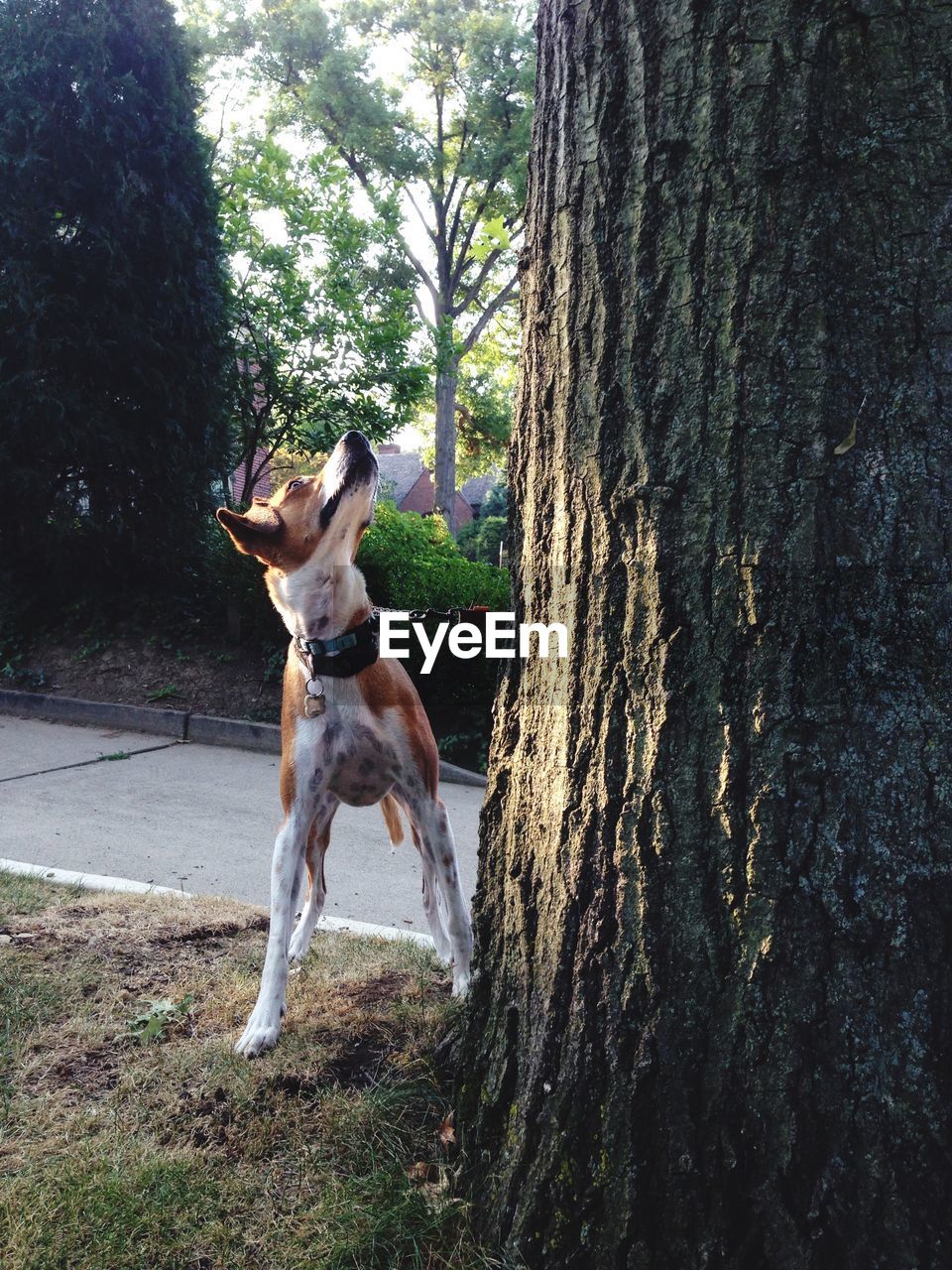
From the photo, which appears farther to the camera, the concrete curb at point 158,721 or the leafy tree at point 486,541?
the leafy tree at point 486,541

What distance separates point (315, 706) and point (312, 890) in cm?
89

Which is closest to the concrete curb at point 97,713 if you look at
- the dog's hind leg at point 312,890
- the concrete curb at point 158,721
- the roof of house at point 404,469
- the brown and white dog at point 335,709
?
the concrete curb at point 158,721

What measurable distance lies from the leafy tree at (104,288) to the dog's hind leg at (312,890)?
715cm

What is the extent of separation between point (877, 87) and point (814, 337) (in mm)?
446

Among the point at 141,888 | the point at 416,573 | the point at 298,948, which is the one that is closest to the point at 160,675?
the point at 416,573

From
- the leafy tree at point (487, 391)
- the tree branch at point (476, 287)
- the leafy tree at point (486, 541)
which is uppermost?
the tree branch at point (476, 287)

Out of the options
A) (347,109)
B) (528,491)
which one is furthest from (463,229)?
(528,491)

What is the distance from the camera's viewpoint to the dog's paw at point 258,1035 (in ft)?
8.55

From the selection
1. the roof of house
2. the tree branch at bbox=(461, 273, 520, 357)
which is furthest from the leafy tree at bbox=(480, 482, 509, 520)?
the roof of house

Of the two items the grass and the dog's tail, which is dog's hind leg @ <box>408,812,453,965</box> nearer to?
the grass

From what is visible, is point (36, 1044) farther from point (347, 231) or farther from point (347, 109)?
point (347, 109)

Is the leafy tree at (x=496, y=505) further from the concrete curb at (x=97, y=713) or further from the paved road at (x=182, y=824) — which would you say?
the paved road at (x=182, y=824)

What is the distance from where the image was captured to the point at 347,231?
11133 millimetres

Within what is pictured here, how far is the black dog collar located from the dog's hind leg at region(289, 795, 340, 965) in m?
0.55
